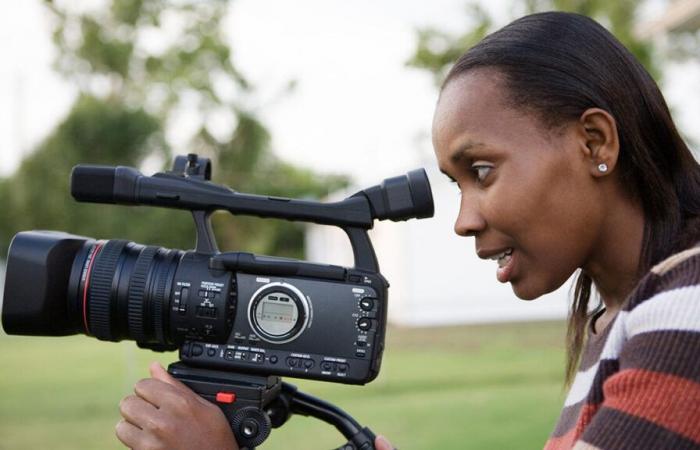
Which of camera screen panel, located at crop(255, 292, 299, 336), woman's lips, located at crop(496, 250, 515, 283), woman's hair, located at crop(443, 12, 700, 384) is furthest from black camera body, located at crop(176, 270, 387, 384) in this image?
woman's hair, located at crop(443, 12, 700, 384)

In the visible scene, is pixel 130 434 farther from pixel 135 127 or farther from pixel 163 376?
pixel 135 127

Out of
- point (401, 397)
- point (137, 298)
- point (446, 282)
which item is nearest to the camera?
point (137, 298)

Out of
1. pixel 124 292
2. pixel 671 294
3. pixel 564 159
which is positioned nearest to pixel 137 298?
pixel 124 292

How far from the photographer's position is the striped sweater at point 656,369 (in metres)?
0.78

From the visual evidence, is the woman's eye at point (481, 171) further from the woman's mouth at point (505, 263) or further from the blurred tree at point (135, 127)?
the blurred tree at point (135, 127)

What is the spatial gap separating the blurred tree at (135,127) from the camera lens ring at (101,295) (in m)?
18.3

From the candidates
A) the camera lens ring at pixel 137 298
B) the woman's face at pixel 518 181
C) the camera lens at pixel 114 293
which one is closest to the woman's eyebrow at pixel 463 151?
the woman's face at pixel 518 181

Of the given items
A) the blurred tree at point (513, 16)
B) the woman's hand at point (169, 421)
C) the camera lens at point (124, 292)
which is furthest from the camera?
the blurred tree at point (513, 16)

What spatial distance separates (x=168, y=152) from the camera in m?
22.2

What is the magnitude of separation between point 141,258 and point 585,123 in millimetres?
754

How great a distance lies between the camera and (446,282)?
630 inches

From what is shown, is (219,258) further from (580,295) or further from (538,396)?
(538,396)

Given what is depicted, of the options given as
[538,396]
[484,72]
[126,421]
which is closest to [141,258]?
[126,421]

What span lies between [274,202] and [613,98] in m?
0.54
